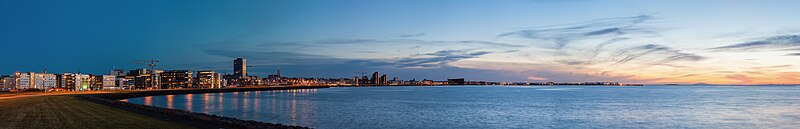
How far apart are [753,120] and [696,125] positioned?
899 centimetres

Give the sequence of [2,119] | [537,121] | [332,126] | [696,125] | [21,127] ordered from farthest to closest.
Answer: [537,121] → [696,125] → [332,126] → [2,119] → [21,127]

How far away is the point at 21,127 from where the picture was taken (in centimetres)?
2398

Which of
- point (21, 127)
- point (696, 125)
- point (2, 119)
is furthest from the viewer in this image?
point (696, 125)

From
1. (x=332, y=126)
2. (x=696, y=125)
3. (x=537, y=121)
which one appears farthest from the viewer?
(x=537, y=121)

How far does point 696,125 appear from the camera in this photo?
44.7 meters

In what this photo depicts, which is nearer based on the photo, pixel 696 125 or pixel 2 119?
pixel 2 119

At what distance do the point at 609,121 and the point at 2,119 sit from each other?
43.5 metres

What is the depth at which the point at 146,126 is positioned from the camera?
24359 millimetres

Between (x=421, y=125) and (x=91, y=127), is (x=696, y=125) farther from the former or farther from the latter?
(x=91, y=127)

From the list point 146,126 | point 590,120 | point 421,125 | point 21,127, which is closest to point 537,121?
point 590,120

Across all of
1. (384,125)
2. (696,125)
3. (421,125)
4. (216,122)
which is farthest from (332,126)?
(696,125)

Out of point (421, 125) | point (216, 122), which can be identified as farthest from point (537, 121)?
point (216, 122)

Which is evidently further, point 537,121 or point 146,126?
point 537,121

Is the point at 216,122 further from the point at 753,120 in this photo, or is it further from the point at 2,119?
the point at 753,120
